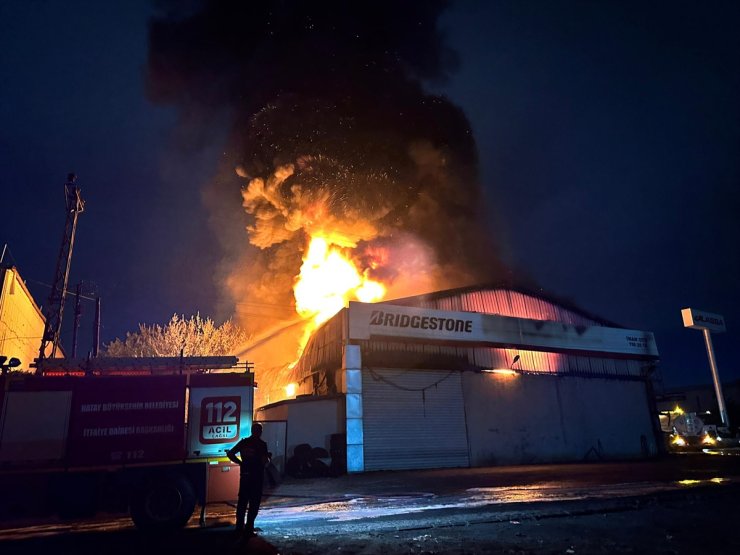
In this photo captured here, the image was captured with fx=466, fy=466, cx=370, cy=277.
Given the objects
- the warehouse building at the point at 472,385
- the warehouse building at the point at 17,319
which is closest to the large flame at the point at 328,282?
the warehouse building at the point at 472,385

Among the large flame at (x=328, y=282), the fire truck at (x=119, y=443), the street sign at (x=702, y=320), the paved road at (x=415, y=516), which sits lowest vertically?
the paved road at (x=415, y=516)

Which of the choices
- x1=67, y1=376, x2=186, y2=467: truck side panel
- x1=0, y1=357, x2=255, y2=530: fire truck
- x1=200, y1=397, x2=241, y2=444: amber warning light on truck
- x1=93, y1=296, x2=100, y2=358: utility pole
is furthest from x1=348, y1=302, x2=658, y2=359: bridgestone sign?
x1=93, y1=296, x2=100, y2=358: utility pole

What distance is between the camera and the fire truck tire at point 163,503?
8086mm

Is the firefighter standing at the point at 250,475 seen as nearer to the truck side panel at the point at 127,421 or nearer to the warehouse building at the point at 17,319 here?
the truck side panel at the point at 127,421

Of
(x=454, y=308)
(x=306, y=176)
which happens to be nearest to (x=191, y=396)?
(x=454, y=308)

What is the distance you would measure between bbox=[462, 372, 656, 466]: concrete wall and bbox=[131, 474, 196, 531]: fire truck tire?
1445 cm

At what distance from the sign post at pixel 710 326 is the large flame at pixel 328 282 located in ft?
81.2

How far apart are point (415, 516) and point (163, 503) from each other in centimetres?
450

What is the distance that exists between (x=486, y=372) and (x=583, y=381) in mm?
6052

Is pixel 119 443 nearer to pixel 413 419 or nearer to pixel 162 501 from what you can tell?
pixel 162 501

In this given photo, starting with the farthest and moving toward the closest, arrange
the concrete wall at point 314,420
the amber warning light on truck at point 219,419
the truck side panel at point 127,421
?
the concrete wall at point 314,420, the amber warning light on truck at point 219,419, the truck side panel at point 127,421

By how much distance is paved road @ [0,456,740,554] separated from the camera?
21.5 feet

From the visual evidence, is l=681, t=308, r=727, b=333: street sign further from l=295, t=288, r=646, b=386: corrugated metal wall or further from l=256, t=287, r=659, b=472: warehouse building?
l=295, t=288, r=646, b=386: corrugated metal wall

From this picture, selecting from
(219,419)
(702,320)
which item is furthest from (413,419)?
(702,320)
